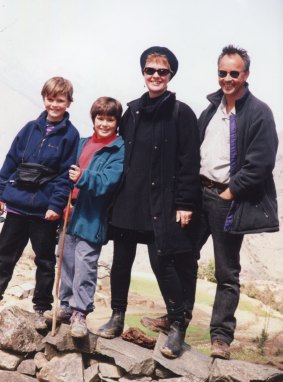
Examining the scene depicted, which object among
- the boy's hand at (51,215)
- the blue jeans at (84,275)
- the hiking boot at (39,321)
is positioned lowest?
the hiking boot at (39,321)

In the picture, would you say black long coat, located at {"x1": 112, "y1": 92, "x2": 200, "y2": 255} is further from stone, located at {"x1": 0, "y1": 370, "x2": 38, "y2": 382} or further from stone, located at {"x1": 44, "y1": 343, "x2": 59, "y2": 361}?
stone, located at {"x1": 0, "y1": 370, "x2": 38, "y2": 382}

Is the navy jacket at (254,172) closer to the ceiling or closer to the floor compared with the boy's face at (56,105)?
closer to the floor

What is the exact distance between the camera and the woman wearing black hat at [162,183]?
155 inches

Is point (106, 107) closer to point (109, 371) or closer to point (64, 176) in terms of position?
point (64, 176)

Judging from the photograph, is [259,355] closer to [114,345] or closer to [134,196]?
[114,345]

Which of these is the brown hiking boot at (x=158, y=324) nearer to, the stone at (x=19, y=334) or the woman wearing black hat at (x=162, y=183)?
the woman wearing black hat at (x=162, y=183)

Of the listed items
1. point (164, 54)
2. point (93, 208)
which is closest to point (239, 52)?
point (164, 54)

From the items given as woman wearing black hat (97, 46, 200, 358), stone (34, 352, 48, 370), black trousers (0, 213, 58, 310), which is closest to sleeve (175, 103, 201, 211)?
woman wearing black hat (97, 46, 200, 358)

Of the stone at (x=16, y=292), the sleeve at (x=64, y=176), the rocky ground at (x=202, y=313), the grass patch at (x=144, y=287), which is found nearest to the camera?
the sleeve at (x=64, y=176)

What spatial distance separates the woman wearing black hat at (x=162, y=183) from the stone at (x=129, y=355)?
0.88ft

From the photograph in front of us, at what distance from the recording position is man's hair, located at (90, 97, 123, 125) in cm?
414

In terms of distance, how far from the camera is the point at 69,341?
440 cm

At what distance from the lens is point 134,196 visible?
400 centimetres

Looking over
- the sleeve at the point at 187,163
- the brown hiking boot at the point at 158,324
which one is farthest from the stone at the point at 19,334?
the sleeve at the point at 187,163
